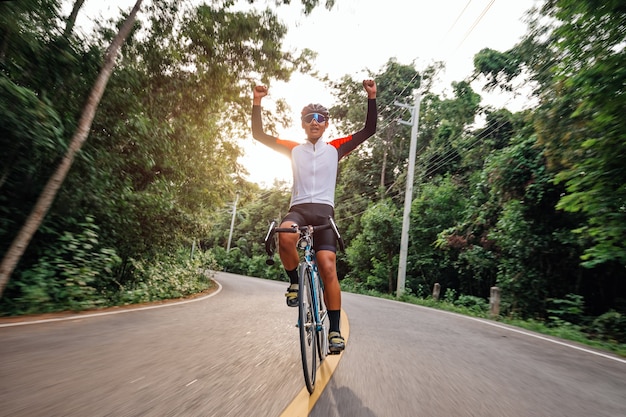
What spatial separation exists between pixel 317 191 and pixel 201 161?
9508mm

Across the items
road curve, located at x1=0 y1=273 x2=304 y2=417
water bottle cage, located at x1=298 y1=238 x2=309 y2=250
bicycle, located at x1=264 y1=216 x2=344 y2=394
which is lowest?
road curve, located at x1=0 y1=273 x2=304 y2=417

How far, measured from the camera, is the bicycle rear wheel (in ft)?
8.30

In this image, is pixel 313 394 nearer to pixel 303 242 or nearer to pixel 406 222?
pixel 303 242

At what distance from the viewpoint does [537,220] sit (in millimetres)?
11234

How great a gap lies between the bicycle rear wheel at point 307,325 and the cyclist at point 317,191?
0.54ft

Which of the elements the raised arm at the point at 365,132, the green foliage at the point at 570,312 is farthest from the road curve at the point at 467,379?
the green foliage at the point at 570,312

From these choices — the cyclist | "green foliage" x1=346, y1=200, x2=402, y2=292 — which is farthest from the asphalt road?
"green foliage" x1=346, y1=200, x2=402, y2=292

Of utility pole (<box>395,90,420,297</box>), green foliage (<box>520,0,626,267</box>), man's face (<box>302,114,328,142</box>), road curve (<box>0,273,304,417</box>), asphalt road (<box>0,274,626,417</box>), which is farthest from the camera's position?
utility pole (<box>395,90,420,297</box>)

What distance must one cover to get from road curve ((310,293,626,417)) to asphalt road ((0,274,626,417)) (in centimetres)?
1

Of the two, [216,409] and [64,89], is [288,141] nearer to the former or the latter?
[216,409]

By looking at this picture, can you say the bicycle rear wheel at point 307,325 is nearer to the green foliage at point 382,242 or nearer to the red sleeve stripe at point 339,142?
the red sleeve stripe at point 339,142

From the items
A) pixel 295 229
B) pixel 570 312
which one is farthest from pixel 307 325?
pixel 570 312

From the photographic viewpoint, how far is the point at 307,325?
2.73m

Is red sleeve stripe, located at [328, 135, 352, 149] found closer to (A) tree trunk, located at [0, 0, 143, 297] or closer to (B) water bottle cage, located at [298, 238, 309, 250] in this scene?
(B) water bottle cage, located at [298, 238, 309, 250]
